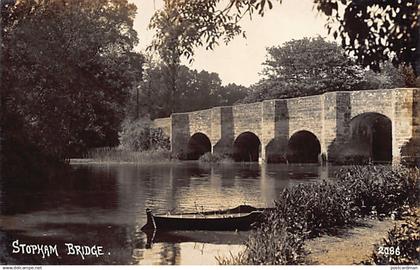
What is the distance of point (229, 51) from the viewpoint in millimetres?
5617

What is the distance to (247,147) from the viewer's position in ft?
45.9

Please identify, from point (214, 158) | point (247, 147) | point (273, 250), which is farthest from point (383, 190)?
point (247, 147)

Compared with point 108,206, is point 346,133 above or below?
above

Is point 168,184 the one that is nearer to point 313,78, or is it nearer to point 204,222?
point 204,222

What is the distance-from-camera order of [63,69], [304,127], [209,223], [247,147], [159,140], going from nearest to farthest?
[209,223]
[63,69]
[304,127]
[247,147]
[159,140]

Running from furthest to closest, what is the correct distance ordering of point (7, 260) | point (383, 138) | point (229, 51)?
point (383, 138), point (229, 51), point (7, 260)

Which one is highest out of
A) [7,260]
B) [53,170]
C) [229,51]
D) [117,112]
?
[229,51]

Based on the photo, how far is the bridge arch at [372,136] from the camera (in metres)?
10.3

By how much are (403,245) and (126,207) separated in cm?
385

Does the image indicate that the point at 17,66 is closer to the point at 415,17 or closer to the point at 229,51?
the point at 229,51

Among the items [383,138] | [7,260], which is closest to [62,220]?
[7,260]

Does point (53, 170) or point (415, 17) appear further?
point (53, 170)

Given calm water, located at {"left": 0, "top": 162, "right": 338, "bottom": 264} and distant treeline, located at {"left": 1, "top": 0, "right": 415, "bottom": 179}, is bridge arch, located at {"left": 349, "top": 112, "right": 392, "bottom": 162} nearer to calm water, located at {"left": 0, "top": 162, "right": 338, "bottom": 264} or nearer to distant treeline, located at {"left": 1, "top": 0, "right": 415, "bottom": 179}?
calm water, located at {"left": 0, "top": 162, "right": 338, "bottom": 264}

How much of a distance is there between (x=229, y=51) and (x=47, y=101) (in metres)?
2.15
